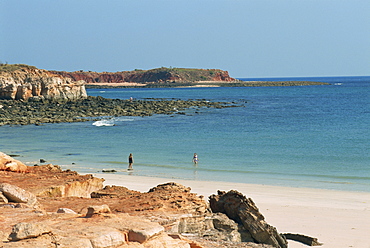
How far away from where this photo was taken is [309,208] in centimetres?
1608

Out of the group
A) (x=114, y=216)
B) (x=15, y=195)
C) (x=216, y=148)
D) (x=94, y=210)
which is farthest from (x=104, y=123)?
(x=114, y=216)

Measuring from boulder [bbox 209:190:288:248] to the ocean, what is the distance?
34.9ft

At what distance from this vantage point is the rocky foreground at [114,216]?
252 inches

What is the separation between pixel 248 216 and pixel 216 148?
21485 millimetres

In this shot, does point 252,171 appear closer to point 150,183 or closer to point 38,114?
point 150,183

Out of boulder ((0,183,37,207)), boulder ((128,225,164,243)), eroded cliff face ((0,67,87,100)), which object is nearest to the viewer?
boulder ((128,225,164,243))

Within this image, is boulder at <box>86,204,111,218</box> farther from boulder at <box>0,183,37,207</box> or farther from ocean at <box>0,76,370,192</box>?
ocean at <box>0,76,370,192</box>

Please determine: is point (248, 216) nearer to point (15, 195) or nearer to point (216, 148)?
point (15, 195)

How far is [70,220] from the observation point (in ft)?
23.8

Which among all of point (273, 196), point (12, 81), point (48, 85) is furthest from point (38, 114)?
point (273, 196)

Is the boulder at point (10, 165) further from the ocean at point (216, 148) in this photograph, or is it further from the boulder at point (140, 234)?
the ocean at point (216, 148)

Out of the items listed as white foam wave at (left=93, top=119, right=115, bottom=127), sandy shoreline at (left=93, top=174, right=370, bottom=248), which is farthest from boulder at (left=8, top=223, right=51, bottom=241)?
white foam wave at (left=93, top=119, right=115, bottom=127)

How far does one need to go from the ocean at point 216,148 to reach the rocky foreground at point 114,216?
1070cm

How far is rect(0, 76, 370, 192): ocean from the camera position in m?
23.2
